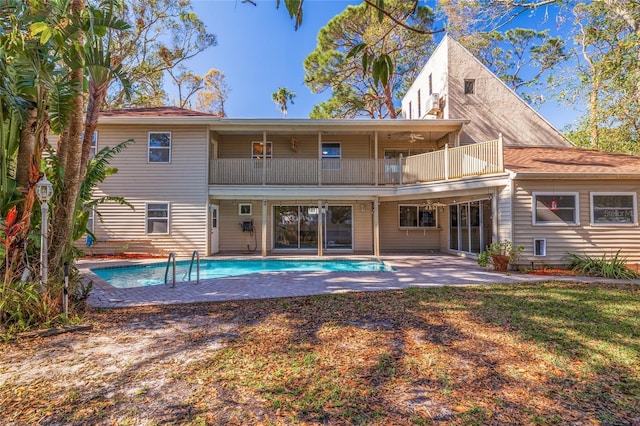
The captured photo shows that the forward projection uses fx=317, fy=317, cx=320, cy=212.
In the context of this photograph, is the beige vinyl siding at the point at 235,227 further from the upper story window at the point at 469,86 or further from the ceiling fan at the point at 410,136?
the upper story window at the point at 469,86

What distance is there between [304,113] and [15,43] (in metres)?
24.1

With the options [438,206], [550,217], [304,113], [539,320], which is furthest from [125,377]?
[304,113]

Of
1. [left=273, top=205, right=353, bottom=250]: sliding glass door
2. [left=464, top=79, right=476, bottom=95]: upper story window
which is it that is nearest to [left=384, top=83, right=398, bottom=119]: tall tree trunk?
[left=464, top=79, right=476, bottom=95]: upper story window

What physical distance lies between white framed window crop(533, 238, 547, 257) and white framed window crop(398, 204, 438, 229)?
5.40 metres

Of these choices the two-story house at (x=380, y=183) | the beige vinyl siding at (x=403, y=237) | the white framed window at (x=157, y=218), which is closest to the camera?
the two-story house at (x=380, y=183)

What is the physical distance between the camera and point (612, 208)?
31.5ft

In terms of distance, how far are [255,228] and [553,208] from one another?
11.2 metres

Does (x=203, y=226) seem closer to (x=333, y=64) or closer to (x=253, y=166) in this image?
(x=253, y=166)

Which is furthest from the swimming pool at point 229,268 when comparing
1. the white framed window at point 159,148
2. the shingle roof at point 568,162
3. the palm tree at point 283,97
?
the palm tree at point 283,97

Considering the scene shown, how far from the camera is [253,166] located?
13227mm

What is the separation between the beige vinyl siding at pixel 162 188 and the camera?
42.5 feet

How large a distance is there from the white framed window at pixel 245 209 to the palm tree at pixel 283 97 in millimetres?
17565

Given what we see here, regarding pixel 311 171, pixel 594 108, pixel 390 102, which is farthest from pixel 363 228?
pixel 594 108

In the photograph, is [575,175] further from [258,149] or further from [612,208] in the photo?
[258,149]
